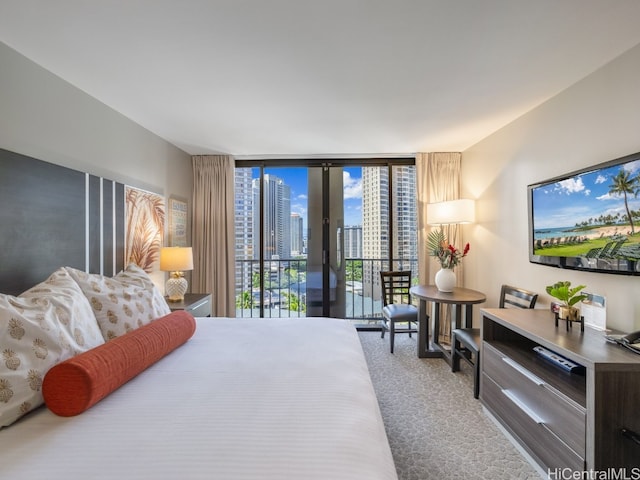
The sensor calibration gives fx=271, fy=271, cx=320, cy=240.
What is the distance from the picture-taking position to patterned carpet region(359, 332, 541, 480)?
1.59 meters

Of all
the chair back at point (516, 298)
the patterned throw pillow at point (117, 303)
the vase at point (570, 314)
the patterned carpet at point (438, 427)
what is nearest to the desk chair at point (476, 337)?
the chair back at point (516, 298)

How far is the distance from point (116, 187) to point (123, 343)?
1738 mm

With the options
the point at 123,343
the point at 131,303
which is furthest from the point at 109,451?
the point at 131,303

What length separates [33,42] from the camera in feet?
5.18

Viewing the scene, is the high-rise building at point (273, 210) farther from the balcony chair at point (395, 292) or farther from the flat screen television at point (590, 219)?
the flat screen television at point (590, 219)

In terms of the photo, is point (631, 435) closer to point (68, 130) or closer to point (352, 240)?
point (352, 240)

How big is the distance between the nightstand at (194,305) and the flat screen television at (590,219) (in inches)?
123

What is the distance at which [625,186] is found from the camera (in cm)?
161

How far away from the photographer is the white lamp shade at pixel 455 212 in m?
3.06

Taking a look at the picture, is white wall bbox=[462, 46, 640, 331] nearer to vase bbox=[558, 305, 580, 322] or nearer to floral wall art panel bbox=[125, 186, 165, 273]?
vase bbox=[558, 305, 580, 322]

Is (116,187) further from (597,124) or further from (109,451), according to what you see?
(597,124)

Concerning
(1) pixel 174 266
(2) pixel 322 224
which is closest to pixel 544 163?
(2) pixel 322 224

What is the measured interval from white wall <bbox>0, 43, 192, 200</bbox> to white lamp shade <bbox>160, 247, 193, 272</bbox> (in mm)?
704

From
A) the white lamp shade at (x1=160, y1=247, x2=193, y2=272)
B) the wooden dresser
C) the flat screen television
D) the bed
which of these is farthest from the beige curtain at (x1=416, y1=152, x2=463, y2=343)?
the white lamp shade at (x1=160, y1=247, x2=193, y2=272)
